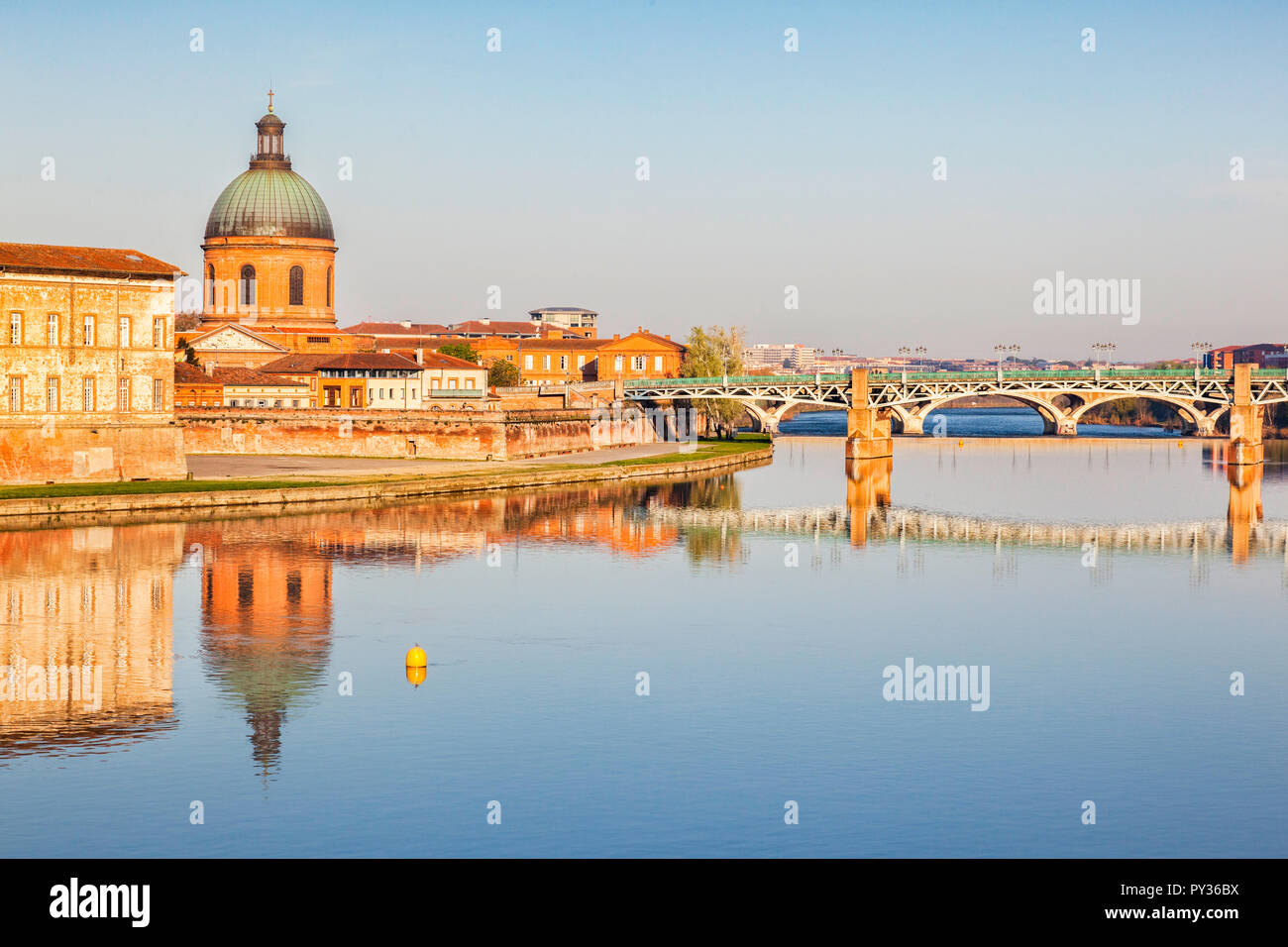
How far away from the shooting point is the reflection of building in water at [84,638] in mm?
24734

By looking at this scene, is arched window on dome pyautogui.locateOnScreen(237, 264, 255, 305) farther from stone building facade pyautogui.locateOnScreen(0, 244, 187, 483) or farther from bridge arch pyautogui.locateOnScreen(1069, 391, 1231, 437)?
bridge arch pyautogui.locateOnScreen(1069, 391, 1231, 437)

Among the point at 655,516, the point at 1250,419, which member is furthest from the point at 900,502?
the point at 1250,419

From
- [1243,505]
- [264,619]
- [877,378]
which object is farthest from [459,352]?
[264,619]

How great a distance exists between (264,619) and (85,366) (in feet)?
95.5

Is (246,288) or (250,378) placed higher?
(246,288)

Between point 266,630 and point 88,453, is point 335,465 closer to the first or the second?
point 88,453

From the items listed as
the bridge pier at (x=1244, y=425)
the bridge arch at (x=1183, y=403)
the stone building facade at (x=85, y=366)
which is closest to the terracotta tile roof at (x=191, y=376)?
the stone building facade at (x=85, y=366)

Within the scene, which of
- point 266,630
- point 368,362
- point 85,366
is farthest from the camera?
point 368,362

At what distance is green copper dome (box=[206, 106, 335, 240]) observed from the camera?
384 feet

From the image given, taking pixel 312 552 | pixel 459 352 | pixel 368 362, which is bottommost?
pixel 312 552

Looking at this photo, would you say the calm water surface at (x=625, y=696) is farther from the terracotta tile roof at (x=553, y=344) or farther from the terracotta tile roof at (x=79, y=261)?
the terracotta tile roof at (x=553, y=344)

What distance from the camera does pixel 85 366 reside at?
2356 inches

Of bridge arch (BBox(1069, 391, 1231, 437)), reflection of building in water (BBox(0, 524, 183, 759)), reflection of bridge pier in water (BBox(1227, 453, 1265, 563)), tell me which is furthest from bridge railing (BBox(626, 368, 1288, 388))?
reflection of building in water (BBox(0, 524, 183, 759))

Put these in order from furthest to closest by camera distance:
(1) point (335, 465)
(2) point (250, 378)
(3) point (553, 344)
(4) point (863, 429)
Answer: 1. (3) point (553, 344)
2. (4) point (863, 429)
3. (2) point (250, 378)
4. (1) point (335, 465)
